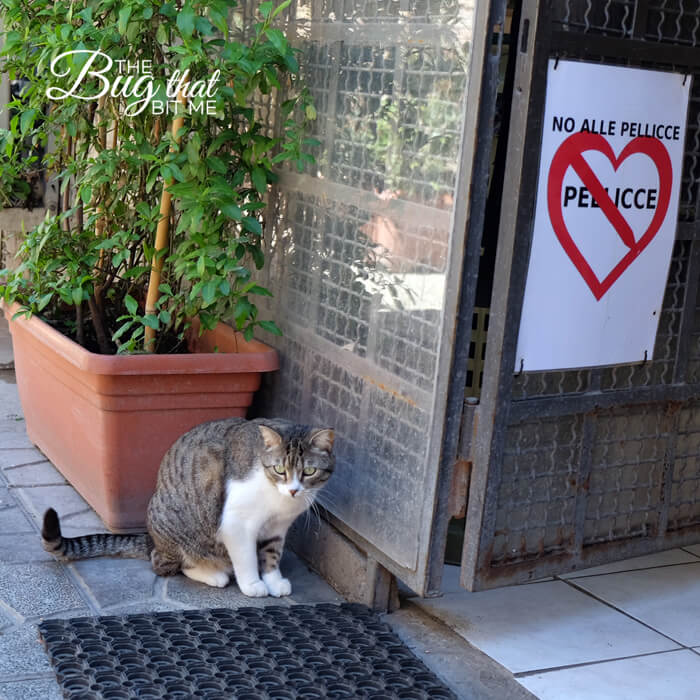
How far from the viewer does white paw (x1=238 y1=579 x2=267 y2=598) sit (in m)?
3.32

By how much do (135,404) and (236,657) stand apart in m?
1.11

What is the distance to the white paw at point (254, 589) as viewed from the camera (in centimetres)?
332

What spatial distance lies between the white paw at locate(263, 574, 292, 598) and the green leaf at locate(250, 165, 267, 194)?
131cm

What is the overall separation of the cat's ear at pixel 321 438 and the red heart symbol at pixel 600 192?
3.00 ft

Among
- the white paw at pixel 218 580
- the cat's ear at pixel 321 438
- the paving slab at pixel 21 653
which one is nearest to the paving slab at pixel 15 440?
the white paw at pixel 218 580

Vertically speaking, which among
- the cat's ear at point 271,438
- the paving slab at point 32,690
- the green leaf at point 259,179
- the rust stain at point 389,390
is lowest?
the paving slab at point 32,690

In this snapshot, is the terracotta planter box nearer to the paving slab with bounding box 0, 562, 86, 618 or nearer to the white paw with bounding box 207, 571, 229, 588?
the paving slab with bounding box 0, 562, 86, 618

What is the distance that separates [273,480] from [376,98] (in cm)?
122

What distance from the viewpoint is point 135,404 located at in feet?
12.0

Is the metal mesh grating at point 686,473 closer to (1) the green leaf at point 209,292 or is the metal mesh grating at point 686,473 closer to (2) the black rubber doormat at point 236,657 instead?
(2) the black rubber doormat at point 236,657

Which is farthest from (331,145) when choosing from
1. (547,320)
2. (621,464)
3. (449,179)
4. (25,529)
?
(25,529)

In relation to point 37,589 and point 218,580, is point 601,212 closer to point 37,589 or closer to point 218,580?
point 218,580

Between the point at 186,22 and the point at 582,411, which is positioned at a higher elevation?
the point at 186,22

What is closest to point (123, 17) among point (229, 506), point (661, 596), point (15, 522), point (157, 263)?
point (157, 263)
